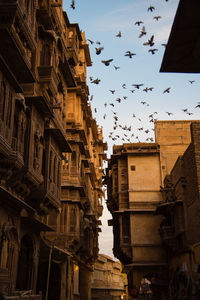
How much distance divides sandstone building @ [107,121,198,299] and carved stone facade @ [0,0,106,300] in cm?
490

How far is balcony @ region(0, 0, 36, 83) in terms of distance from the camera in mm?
13631

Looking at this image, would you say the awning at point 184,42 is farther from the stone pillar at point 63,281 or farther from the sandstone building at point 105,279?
the sandstone building at point 105,279

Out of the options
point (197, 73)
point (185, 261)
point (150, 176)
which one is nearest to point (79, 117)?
point (150, 176)

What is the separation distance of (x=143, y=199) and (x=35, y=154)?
19.7 m

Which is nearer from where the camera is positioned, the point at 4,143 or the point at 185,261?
the point at 4,143

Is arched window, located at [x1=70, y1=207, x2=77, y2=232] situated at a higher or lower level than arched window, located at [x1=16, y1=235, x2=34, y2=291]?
higher

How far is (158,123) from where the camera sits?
3997 centimetres

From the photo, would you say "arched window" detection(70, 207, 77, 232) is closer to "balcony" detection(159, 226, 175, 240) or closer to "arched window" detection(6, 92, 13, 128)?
"balcony" detection(159, 226, 175, 240)

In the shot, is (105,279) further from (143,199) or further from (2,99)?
(2,99)

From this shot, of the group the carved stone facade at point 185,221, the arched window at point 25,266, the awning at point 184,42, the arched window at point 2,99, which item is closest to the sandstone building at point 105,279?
the carved stone facade at point 185,221

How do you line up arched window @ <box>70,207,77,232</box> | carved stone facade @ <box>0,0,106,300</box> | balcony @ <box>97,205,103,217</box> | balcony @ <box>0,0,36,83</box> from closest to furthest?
balcony @ <box>0,0,36,83</box> → carved stone facade @ <box>0,0,106,300</box> → arched window @ <box>70,207,77,232</box> → balcony @ <box>97,205,103,217</box>

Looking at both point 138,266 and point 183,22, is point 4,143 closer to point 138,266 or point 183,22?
point 183,22

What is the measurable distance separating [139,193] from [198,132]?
13.0m

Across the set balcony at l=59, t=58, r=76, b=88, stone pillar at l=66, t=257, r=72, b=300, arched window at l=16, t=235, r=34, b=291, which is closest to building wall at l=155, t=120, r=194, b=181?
stone pillar at l=66, t=257, r=72, b=300
